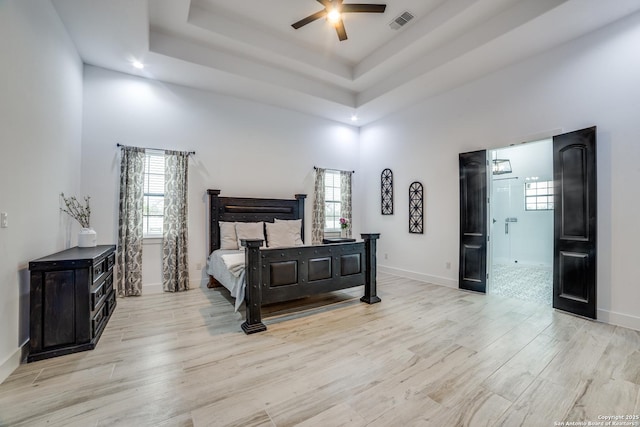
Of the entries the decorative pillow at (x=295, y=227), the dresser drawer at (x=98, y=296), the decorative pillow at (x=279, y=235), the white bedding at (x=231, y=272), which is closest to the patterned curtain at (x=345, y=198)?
the decorative pillow at (x=295, y=227)

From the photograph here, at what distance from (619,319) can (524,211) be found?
14.3 ft

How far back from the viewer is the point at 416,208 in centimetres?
550

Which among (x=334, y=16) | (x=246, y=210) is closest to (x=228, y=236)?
(x=246, y=210)

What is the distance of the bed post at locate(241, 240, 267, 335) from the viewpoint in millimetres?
3027

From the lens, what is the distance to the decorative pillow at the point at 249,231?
471cm

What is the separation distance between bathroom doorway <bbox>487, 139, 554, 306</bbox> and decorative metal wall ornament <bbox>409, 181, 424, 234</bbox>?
1783 mm

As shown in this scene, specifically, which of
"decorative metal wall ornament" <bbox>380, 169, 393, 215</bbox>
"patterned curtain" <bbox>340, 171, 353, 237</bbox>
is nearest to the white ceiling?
"decorative metal wall ornament" <bbox>380, 169, 393, 215</bbox>

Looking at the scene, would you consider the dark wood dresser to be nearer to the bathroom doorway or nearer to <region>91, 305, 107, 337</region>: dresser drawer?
<region>91, 305, 107, 337</region>: dresser drawer

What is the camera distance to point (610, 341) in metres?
2.77

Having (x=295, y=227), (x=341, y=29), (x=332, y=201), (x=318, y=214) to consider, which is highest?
(x=341, y=29)

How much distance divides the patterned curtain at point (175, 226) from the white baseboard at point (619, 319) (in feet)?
18.5

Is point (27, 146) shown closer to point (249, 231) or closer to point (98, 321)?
point (98, 321)

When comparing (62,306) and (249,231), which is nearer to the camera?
(62,306)

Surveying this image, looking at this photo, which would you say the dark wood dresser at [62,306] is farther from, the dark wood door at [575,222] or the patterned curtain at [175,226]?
the dark wood door at [575,222]
